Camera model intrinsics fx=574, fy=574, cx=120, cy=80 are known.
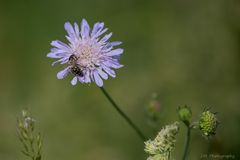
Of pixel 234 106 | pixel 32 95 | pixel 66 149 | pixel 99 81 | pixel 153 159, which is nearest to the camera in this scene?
pixel 153 159

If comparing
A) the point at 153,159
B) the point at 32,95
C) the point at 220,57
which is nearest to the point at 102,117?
the point at 32,95

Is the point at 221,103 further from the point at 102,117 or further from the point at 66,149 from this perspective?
the point at 66,149

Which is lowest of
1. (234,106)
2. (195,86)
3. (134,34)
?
(234,106)

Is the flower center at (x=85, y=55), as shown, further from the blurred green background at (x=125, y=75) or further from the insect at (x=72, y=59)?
the blurred green background at (x=125, y=75)

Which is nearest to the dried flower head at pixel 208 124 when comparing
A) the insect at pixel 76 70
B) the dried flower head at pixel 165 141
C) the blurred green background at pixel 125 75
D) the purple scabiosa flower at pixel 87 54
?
the dried flower head at pixel 165 141

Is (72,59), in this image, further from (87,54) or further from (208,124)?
(208,124)

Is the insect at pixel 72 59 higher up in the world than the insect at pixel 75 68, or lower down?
higher up
